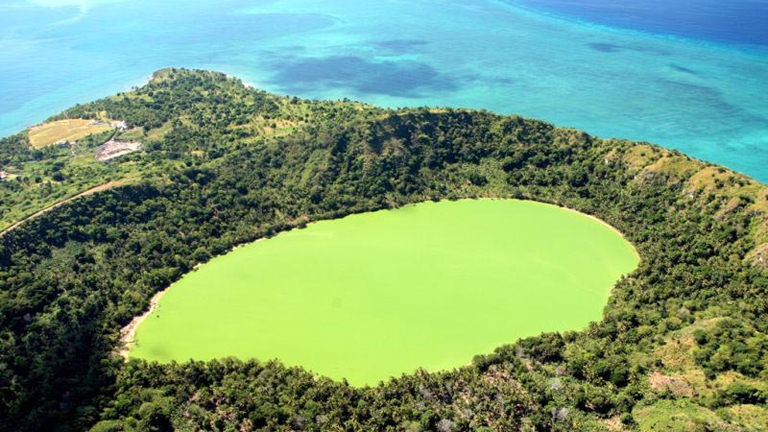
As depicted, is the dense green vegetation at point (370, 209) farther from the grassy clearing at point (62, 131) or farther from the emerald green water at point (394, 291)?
the grassy clearing at point (62, 131)

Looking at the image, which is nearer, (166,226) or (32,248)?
(32,248)

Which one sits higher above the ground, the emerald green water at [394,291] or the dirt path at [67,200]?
the dirt path at [67,200]

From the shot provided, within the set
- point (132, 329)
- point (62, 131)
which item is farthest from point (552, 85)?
point (132, 329)

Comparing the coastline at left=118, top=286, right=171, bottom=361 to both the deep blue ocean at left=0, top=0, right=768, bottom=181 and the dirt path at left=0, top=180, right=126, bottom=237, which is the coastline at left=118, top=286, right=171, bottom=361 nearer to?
the dirt path at left=0, top=180, right=126, bottom=237

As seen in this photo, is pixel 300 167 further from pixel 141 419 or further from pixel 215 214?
pixel 141 419

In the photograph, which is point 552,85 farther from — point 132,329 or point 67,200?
point 132,329

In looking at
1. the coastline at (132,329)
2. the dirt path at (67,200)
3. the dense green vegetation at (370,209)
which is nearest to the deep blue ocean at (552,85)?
the dense green vegetation at (370,209)

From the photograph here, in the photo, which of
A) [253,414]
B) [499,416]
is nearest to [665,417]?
[499,416]

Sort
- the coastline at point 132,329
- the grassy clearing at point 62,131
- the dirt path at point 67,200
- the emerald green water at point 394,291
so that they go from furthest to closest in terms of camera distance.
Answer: the grassy clearing at point 62,131
the dirt path at point 67,200
the coastline at point 132,329
the emerald green water at point 394,291
